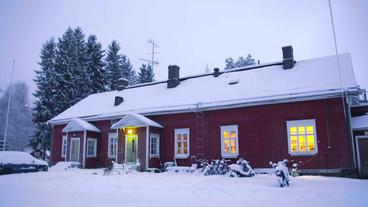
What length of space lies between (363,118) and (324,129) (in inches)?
83.2

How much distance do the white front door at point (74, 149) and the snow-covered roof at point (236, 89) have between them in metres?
2.13

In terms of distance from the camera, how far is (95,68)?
42.9m

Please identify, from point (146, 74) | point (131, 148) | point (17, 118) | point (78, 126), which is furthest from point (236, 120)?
point (17, 118)

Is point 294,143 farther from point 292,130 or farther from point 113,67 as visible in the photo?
point 113,67

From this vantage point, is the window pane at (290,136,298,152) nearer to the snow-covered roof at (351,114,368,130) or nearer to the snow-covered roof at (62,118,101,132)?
the snow-covered roof at (351,114,368,130)

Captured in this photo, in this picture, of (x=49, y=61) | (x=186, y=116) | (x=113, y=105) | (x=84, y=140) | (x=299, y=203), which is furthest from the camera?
(x=49, y=61)

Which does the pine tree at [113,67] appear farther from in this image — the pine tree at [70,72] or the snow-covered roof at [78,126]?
the snow-covered roof at [78,126]

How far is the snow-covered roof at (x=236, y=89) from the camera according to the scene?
17020 millimetres

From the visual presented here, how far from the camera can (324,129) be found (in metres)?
16.1

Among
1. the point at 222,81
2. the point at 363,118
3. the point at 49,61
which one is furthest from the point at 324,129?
the point at 49,61

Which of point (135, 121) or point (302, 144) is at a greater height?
point (135, 121)

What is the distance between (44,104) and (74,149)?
13974mm

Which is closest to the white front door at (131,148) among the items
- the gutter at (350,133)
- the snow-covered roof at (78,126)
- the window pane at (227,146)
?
the snow-covered roof at (78,126)

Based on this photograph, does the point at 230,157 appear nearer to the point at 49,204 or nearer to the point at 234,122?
the point at 234,122
